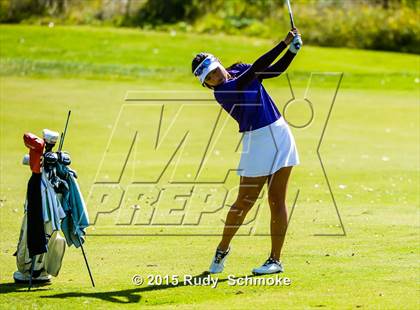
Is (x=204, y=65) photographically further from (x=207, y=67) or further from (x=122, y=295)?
(x=122, y=295)

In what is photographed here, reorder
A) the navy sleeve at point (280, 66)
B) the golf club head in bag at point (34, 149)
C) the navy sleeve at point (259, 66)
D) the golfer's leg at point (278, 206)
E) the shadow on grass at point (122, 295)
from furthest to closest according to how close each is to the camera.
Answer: the golfer's leg at point (278, 206)
the navy sleeve at point (280, 66)
the golf club head in bag at point (34, 149)
the navy sleeve at point (259, 66)
the shadow on grass at point (122, 295)

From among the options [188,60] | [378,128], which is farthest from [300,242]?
[188,60]

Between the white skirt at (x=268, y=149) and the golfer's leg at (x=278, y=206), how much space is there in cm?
12

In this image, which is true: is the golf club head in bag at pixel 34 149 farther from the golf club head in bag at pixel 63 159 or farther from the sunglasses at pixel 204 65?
the sunglasses at pixel 204 65

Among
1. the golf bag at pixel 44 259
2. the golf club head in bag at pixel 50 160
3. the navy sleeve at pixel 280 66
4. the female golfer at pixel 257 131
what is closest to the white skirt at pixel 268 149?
the female golfer at pixel 257 131

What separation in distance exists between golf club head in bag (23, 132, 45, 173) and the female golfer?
4.90ft

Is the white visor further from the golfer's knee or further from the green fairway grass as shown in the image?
the green fairway grass

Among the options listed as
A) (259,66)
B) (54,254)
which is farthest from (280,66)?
(54,254)

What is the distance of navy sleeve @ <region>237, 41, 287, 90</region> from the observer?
8805 mm

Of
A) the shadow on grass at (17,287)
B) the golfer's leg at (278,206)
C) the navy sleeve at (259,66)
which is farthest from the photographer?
the golfer's leg at (278,206)

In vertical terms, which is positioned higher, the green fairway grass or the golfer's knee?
the golfer's knee

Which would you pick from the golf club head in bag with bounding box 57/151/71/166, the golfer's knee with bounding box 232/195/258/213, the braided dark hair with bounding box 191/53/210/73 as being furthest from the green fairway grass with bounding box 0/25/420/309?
the braided dark hair with bounding box 191/53/210/73

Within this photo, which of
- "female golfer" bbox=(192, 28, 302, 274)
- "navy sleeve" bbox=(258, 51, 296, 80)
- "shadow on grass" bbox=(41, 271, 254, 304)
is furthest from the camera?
"navy sleeve" bbox=(258, 51, 296, 80)

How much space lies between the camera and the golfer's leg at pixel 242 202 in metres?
9.32
